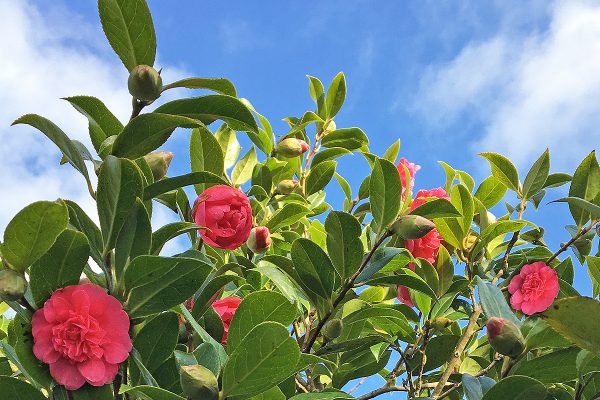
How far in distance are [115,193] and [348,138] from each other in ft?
4.61

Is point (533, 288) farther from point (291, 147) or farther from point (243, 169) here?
point (243, 169)

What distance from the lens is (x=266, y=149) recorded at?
2.15 m

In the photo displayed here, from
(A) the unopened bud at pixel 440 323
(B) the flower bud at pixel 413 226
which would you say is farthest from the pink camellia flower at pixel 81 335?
(A) the unopened bud at pixel 440 323

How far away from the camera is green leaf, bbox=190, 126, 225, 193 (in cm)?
148

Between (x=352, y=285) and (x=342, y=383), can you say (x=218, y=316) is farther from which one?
(x=342, y=383)

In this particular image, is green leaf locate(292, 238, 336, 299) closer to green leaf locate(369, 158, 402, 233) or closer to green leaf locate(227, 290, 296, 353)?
green leaf locate(369, 158, 402, 233)

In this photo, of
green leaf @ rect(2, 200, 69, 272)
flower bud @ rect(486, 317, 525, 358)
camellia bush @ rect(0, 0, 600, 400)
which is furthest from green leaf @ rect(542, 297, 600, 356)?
green leaf @ rect(2, 200, 69, 272)

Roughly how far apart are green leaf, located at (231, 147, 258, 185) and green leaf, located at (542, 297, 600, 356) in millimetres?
1302

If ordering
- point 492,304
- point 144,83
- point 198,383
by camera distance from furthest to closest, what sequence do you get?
point 492,304 → point 144,83 → point 198,383

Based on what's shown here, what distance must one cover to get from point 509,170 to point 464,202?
0.17m

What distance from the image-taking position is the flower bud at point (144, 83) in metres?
1.07

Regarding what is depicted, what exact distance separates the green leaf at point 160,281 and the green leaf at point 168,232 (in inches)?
4.3

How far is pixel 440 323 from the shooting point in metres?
1.74

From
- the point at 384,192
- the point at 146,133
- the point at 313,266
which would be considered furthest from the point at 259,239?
the point at 146,133
